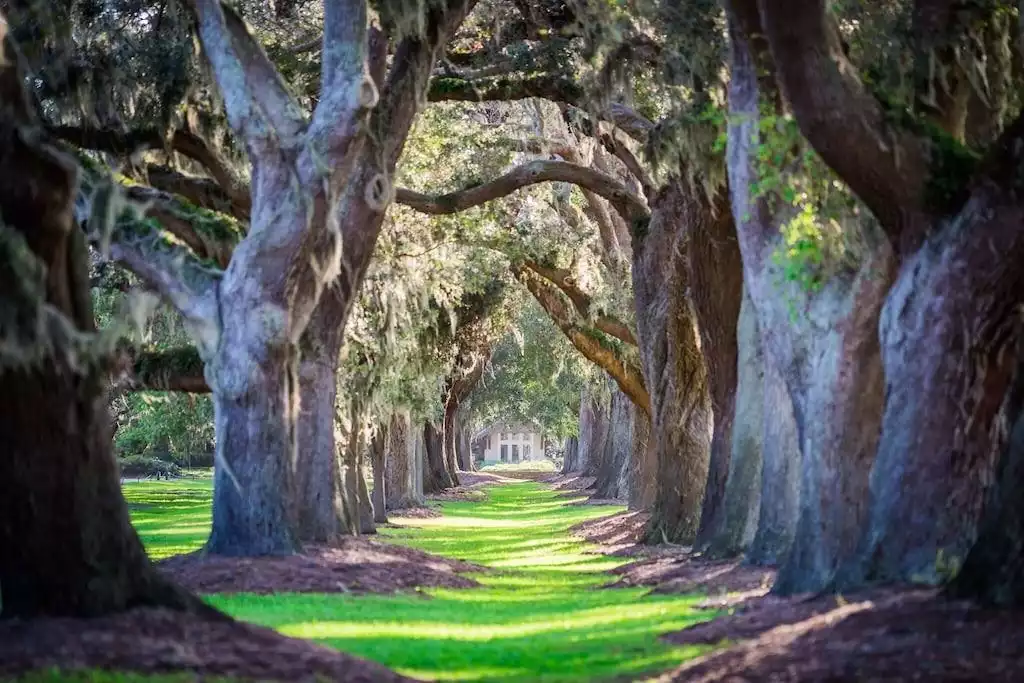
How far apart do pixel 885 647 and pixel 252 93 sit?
1063 cm

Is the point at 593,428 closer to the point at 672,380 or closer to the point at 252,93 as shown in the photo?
the point at 672,380

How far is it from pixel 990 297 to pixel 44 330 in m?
6.05

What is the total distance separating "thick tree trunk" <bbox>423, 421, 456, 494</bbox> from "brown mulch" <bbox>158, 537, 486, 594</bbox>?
30738 mm

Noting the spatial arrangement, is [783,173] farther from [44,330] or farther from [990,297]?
[44,330]

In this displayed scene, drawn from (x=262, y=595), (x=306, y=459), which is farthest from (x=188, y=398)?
(x=262, y=595)

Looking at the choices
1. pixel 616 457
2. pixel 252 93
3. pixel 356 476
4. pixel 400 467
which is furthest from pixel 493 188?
pixel 616 457

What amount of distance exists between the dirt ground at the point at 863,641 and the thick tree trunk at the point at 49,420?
3.45 m

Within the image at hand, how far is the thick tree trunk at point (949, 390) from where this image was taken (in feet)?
33.6

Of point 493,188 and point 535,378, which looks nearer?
point 493,188

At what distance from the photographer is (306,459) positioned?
66.3 ft

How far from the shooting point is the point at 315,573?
16.1 meters

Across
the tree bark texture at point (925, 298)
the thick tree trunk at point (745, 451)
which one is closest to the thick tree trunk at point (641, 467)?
the thick tree trunk at point (745, 451)

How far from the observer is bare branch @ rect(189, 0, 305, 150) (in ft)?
53.9

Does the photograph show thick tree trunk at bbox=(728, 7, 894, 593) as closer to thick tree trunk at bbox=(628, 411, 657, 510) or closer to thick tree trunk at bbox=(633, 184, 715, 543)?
thick tree trunk at bbox=(633, 184, 715, 543)
